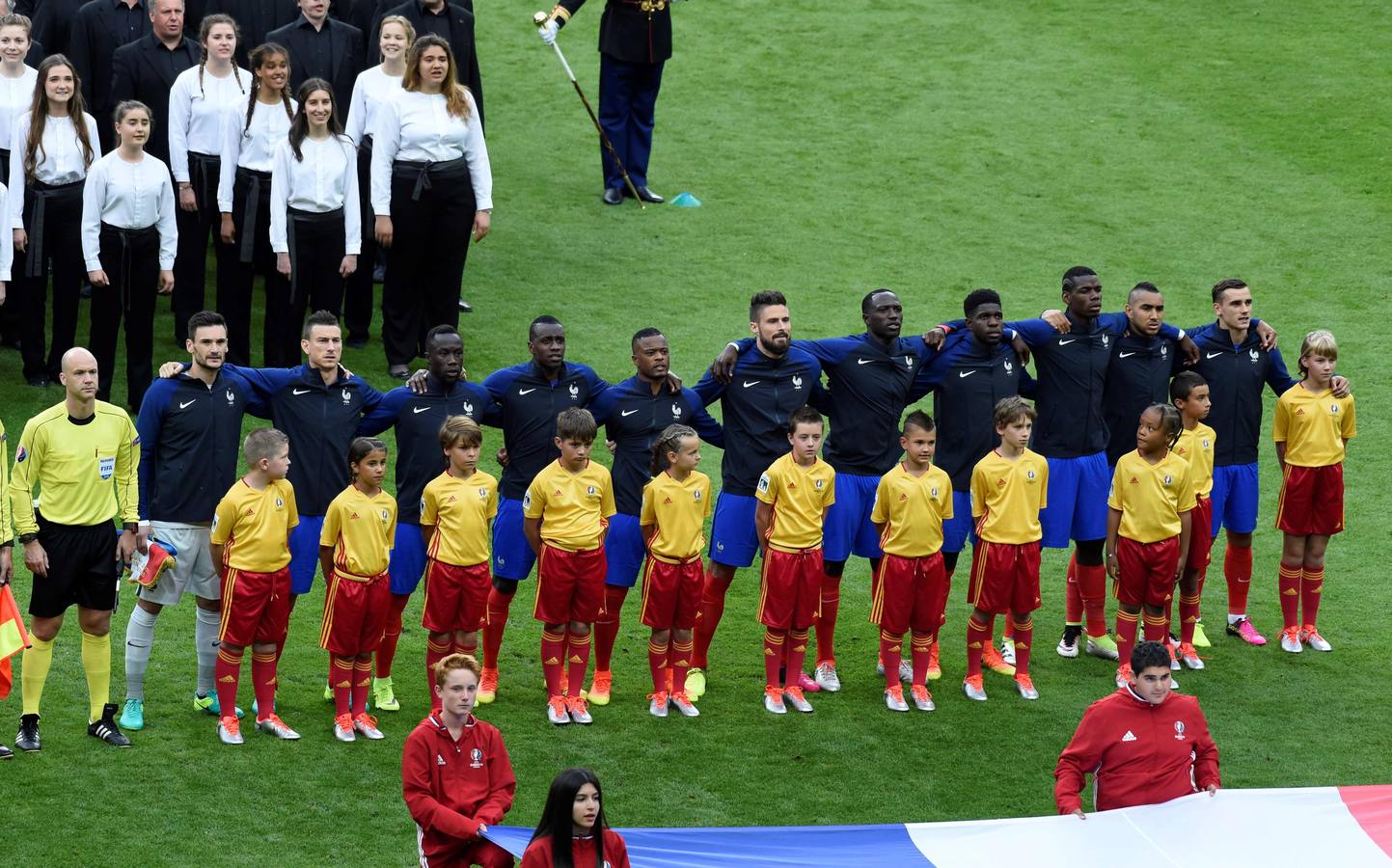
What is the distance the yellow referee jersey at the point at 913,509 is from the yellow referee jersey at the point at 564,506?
1.32m

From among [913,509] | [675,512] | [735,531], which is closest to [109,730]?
[675,512]

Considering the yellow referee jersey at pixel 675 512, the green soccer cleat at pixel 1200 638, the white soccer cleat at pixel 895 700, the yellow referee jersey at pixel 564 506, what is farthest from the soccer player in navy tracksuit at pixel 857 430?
the green soccer cleat at pixel 1200 638

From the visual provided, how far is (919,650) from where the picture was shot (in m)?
8.98

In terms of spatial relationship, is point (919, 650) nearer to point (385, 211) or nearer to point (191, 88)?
point (385, 211)

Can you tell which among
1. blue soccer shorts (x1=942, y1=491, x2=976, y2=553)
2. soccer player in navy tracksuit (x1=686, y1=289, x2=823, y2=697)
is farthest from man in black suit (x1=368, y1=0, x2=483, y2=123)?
blue soccer shorts (x1=942, y1=491, x2=976, y2=553)

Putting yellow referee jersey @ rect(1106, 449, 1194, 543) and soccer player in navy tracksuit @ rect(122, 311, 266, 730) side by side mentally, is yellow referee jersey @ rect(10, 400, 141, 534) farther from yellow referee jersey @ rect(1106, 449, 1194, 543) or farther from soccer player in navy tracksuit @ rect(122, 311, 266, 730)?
yellow referee jersey @ rect(1106, 449, 1194, 543)

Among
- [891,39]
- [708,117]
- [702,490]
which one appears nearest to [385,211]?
[702,490]

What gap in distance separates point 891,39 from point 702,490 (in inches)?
420

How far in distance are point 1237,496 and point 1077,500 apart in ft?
2.79

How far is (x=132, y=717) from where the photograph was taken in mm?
8250

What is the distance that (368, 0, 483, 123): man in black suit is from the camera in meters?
12.3

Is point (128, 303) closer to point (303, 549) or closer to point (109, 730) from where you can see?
point (303, 549)

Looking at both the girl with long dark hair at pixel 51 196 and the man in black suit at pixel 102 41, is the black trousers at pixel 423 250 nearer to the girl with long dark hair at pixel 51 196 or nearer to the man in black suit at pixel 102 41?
the girl with long dark hair at pixel 51 196

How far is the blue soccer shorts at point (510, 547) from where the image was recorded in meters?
8.81
